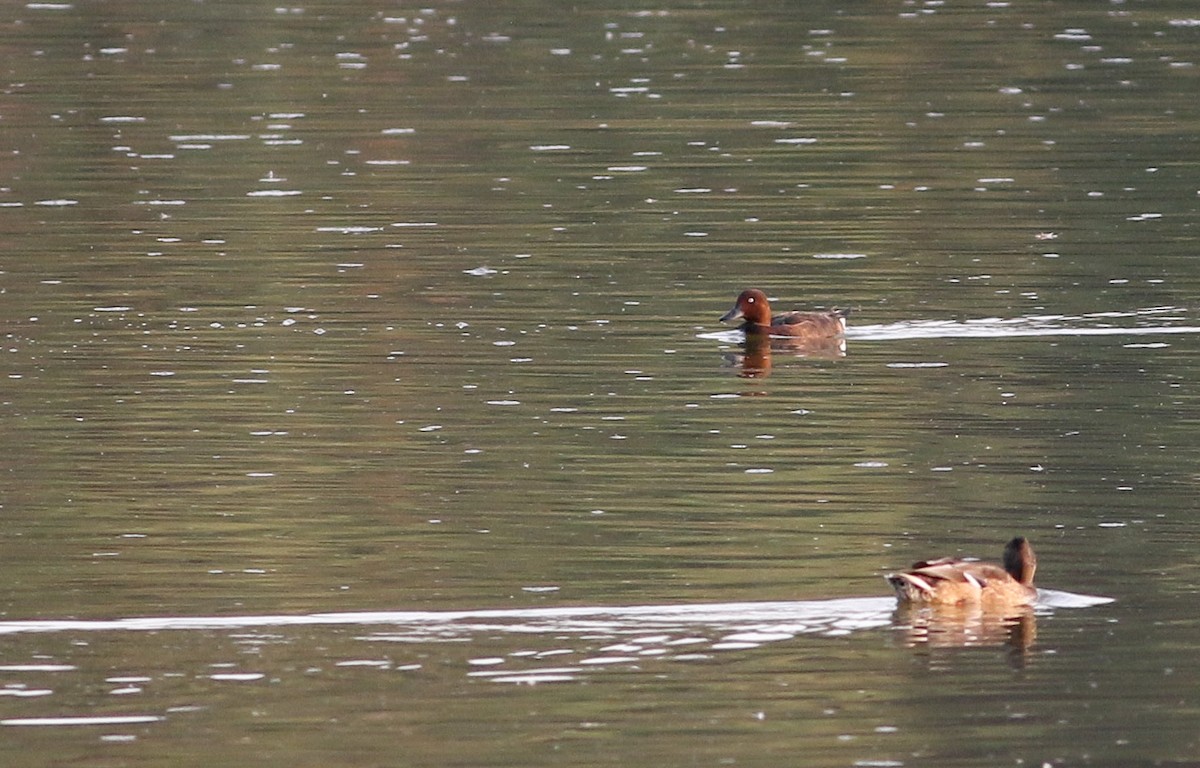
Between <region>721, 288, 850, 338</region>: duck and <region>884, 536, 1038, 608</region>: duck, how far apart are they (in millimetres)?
6957

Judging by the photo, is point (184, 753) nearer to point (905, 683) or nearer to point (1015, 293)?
point (905, 683)

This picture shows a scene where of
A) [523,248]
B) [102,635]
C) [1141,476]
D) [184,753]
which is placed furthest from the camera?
[523,248]

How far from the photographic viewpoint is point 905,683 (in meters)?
11.0

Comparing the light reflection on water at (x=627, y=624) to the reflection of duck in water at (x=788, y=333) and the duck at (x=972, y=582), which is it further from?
the reflection of duck in water at (x=788, y=333)

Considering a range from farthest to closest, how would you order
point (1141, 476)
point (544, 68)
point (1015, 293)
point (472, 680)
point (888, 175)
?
1. point (544, 68)
2. point (888, 175)
3. point (1015, 293)
4. point (1141, 476)
5. point (472, 680)

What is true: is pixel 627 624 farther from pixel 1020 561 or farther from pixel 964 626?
pixel 1020 561

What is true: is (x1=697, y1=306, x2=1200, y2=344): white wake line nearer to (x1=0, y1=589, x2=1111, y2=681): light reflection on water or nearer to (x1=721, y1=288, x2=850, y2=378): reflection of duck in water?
(x1=721, y1=288, x2=850, y2=378): reflection of duck in water

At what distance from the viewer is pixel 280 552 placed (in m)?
13.3

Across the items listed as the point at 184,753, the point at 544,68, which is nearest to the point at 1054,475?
the point at 184,753

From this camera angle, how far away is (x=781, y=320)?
19.3 meters

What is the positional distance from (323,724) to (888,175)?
18.3 metres

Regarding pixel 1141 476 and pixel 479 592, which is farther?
pixel 1141 476

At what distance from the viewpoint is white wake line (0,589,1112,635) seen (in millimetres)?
11789

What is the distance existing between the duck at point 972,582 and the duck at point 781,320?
6957mm
